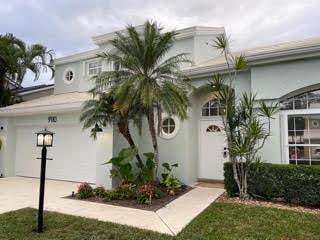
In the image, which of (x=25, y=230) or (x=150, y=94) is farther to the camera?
(x=150, y=94)

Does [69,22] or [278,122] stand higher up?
[69,22]

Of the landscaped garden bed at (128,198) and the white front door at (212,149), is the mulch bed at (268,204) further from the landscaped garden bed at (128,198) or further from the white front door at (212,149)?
the white front door at (212,149)

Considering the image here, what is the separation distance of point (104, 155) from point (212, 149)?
178 inches

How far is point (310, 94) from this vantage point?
896 cm

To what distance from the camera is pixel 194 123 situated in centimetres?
1196

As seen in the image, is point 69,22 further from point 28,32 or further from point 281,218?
point 281,218

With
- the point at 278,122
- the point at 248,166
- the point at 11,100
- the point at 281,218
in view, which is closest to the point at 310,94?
the point at 278,122

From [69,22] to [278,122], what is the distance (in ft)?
38.6

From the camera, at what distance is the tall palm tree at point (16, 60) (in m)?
15.3

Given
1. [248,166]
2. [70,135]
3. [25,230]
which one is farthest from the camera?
[70,135]

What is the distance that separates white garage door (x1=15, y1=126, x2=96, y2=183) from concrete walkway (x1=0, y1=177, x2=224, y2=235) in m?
1.57

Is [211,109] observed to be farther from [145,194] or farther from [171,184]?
[145,194]

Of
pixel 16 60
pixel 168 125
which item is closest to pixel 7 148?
pixel 16 60

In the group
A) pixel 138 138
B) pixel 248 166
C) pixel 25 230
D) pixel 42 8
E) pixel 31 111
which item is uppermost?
pixel 42 8
